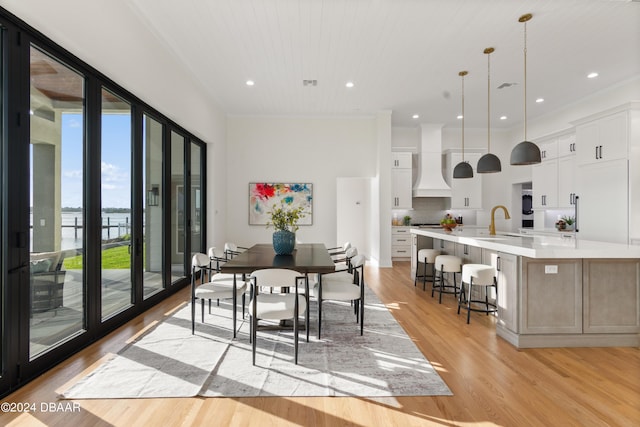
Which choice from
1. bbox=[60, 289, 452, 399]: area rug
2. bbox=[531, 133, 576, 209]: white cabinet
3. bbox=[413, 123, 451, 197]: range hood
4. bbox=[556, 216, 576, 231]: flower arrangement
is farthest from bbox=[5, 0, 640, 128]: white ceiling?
bbox=[60, 289, 452, 399]: area rug

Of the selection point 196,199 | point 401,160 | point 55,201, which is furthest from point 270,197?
point 55,201

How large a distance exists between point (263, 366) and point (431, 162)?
7.01 m

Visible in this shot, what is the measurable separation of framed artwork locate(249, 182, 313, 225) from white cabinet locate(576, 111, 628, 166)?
17.0 feet

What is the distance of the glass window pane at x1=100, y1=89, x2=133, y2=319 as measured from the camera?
346 cm

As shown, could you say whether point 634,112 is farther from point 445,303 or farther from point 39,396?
point 39,396

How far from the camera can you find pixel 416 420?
1998 millimetres

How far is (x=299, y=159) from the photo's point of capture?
7.76 m

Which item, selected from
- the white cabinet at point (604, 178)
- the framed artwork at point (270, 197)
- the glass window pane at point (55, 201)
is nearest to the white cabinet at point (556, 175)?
the white cabinet at point (604, 178)

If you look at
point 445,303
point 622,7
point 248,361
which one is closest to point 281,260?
point 248,361

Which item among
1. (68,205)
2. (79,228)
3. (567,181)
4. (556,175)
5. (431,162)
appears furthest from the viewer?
(431,162)

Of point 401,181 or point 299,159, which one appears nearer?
point 299,159

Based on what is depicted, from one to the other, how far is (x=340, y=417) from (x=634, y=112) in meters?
5.95

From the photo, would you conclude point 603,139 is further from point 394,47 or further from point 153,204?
point 153,204

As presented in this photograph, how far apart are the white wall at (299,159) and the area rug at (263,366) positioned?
13.9 feet
